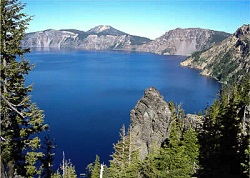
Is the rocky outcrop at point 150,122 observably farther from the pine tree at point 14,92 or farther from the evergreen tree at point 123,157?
the pine tree at point 14,92

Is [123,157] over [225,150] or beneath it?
over

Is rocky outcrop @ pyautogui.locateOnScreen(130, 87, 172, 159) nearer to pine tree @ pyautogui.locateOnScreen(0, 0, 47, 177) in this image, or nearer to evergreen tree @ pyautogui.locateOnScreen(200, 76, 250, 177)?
evergreen tree @ pyautogui.locateOnScreen(200, 76, 250, 177)

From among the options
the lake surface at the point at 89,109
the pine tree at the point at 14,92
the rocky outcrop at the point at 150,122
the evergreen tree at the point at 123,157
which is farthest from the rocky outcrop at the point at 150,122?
the pine tree at the point at 14,92

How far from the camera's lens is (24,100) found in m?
18.5

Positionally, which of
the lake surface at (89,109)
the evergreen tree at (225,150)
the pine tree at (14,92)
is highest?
the pine tree at (14,92)

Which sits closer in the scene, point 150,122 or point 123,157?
point 123,157

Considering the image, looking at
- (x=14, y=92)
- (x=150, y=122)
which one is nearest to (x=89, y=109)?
(x=150, y=122)

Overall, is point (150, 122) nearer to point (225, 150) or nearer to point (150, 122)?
point (150, 122)

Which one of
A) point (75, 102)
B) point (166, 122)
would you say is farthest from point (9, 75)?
point (75, 102)

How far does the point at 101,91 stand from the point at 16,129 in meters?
155

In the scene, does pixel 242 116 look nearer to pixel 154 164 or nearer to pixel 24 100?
pixel 154 164

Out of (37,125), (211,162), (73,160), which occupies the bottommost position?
(73,160)

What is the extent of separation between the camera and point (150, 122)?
58.0 metres

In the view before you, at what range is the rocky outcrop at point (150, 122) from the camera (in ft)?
180
